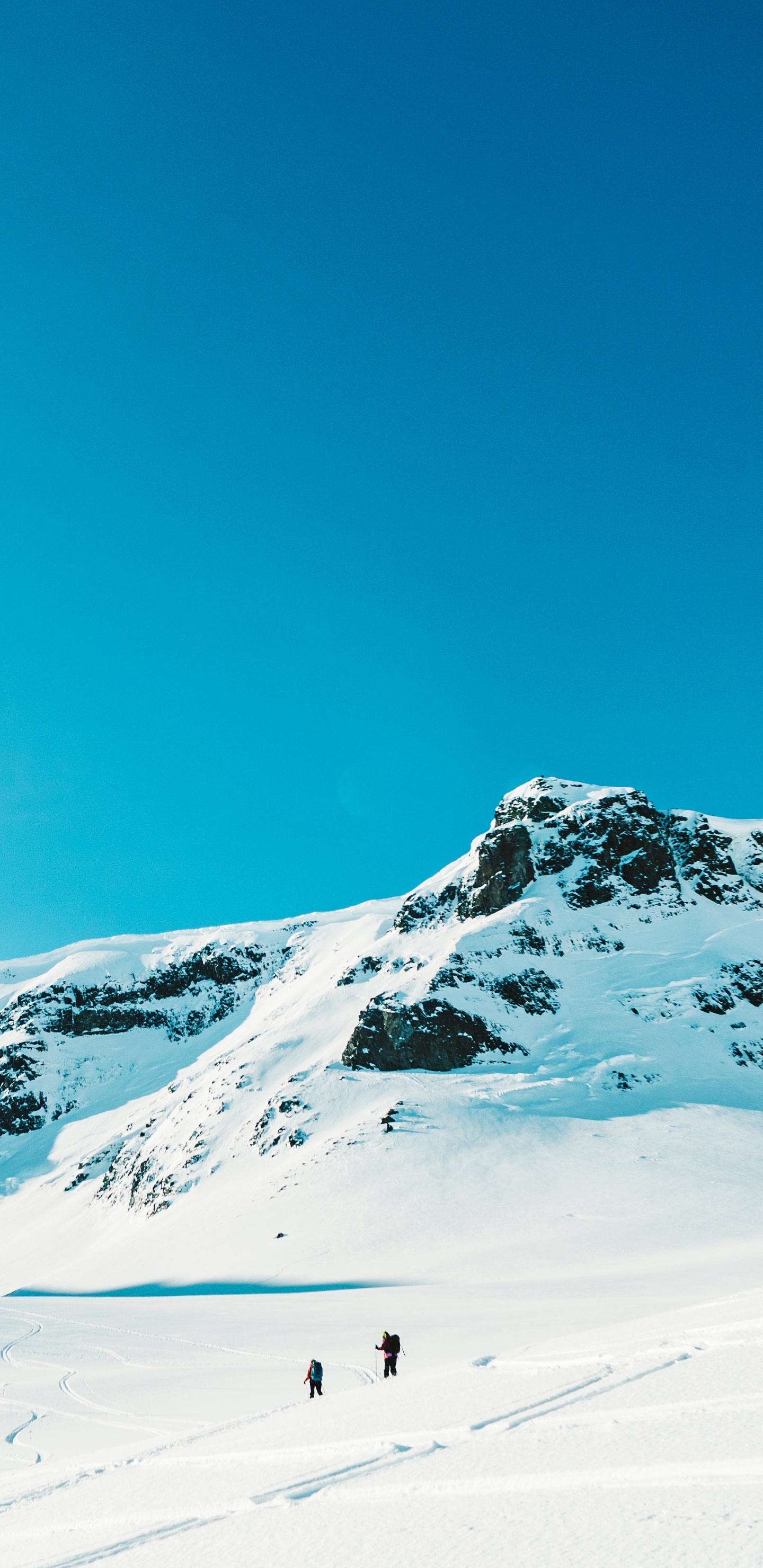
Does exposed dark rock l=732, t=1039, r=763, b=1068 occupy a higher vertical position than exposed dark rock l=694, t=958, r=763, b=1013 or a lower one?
lower

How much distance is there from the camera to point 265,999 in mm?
141250

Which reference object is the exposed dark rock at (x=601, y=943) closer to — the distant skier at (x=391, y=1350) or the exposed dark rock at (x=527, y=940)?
the exposed dark rock at (x=527, y=940)

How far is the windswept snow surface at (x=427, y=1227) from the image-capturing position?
6613 millimetres

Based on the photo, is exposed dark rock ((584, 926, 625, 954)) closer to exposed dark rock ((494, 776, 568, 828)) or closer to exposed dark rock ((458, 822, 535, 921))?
exposed dark rock ((458, 822, 535, 921))

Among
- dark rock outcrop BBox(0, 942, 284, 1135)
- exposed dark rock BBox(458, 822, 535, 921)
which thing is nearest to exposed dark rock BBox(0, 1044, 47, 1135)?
dark rock outcrop BBox(0, 942, 284, 1135)

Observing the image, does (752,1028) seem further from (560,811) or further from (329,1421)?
(329,1421)

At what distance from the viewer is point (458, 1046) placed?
73.6 metres

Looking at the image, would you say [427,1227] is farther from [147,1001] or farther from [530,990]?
[147,1001]

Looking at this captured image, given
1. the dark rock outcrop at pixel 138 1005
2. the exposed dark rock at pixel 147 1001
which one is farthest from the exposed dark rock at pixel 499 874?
the exposed dark rock at pixel 147 1001

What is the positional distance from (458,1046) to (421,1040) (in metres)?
3.14

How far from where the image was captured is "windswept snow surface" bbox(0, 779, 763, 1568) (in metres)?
6.61

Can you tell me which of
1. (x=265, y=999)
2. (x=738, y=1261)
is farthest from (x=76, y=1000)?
(x=738, y=1261)

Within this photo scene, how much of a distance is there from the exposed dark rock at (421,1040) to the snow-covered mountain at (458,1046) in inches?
5.6

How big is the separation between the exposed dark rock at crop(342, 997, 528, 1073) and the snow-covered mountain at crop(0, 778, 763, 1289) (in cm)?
14
